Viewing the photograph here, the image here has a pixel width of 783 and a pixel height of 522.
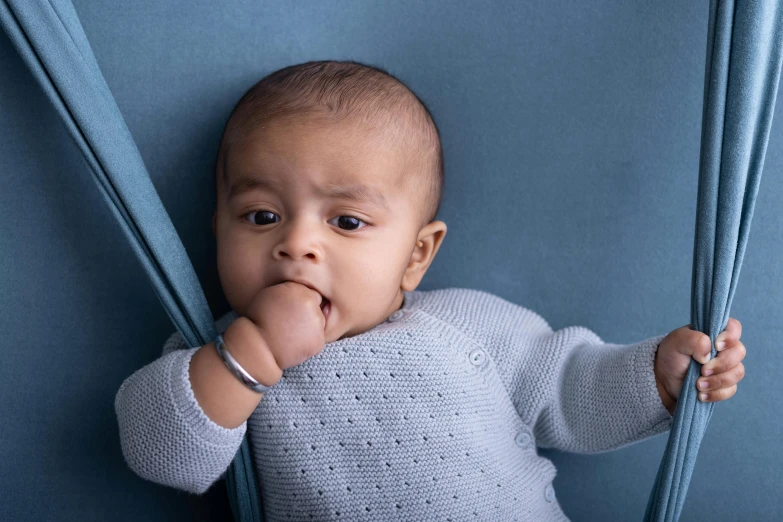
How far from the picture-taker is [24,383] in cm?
115

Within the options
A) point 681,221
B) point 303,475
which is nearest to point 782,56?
point 681,221

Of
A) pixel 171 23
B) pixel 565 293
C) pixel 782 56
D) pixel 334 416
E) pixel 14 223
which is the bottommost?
pixel 565 293

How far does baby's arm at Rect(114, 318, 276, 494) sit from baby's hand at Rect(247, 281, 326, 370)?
2.0 inches

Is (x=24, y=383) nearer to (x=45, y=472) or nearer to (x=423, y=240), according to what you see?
(x=45, y=472)

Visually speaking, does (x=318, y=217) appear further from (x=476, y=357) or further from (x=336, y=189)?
(x=476, y=357)

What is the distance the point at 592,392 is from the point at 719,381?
0.66 feet

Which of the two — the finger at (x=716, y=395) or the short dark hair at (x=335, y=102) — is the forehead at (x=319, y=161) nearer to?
the short dark hair at (x=335, y=102)

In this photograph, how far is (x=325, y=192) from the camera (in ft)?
3.36

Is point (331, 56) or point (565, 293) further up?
point (331, 56)

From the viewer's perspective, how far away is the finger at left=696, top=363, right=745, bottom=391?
0.97m

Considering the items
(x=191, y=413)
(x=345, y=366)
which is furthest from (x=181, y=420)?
(x=345, y=366)

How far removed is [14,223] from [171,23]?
Answer: 1.41 feet

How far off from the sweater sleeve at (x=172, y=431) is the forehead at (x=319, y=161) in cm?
28

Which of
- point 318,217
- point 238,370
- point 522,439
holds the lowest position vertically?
point 522,439
